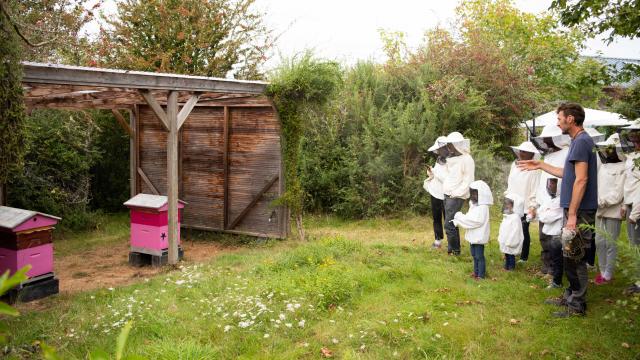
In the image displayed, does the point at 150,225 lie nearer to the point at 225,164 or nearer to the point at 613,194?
the point at 225,164

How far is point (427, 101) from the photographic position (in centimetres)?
1380

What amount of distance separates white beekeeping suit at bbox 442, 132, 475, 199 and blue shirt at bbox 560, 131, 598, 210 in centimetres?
303

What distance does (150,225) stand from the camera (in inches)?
357

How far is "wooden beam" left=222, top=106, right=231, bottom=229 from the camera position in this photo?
11188mm

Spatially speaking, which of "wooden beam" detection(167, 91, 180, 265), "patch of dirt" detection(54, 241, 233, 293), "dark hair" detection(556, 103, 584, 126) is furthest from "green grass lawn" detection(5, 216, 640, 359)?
"dark hair" detection(556, 103, 584, 126)

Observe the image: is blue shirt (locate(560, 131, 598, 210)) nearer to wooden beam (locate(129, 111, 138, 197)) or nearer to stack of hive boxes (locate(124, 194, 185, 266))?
stack of hive boxes (locate(124, 194, 185, 266))

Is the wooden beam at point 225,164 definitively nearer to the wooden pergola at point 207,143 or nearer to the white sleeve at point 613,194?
the wooden pergola at point 207,143

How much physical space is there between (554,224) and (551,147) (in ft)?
3.81

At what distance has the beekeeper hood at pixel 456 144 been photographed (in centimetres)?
854

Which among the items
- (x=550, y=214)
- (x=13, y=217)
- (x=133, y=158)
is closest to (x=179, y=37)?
(x=133, y=158)

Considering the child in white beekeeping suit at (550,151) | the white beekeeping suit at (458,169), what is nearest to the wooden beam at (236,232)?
the white beekeeping suit at (458,169)

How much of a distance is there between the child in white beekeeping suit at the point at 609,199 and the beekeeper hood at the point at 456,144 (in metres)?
2.10

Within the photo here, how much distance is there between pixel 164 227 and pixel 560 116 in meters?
6.60

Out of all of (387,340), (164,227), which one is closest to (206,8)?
(164,227)
